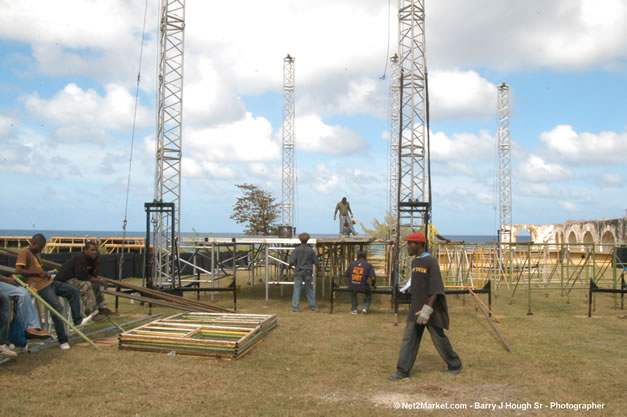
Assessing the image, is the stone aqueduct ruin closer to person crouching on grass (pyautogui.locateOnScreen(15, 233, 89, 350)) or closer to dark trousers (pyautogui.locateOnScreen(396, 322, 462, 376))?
dark trousers (pyautogui.locateOnScreen(396, 322, 462, 376))

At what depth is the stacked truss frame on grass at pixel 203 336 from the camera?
7.66 metres

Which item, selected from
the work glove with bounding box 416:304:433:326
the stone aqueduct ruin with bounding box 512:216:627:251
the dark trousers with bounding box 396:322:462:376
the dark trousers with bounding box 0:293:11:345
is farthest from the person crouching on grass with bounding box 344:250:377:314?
the stone aqueduct ruin with bounding box 512:216:627:251

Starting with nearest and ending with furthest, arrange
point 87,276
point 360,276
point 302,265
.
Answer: point 87,276 → point 360,276 → point 302,265

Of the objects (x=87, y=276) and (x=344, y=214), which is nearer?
(x=87, y=276)

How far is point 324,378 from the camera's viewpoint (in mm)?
6805

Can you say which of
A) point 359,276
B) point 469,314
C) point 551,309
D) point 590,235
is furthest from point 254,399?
point 590,235

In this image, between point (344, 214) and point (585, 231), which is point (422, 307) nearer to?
point (344, 214)

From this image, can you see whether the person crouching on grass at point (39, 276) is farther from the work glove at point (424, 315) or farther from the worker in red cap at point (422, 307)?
the work glove at point (424, 315)

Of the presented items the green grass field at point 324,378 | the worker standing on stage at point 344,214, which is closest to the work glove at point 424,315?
the green grass field at point 324,378

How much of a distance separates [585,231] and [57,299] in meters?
41.9

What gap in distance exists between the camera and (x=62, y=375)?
661 centimetres

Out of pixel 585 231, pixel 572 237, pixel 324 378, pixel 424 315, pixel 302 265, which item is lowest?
pixel 324 378

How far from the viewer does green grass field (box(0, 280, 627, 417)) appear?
560 centimetres

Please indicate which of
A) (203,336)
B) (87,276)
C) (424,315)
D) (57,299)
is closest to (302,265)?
(203,336)
